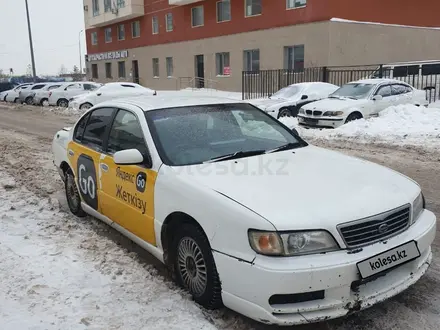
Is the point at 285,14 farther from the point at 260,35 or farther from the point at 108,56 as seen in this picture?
the point at 108,56

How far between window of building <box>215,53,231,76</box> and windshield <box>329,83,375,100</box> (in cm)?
1562

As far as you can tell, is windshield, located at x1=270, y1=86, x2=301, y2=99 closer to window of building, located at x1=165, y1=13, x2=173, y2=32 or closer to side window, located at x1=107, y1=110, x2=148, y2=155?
side window, located at x1=107, y1=110, x2=148, y2=155

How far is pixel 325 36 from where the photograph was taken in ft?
73.8

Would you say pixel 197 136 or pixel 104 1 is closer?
pixel 197 136

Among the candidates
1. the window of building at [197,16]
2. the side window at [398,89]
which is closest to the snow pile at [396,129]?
the side window at [398,89]

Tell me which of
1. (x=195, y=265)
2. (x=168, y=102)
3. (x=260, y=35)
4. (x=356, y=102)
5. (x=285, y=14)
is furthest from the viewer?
(x=260, y=35)

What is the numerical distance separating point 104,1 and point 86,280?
136ft

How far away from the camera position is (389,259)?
2.97 meters

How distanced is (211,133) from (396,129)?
844 centimetres

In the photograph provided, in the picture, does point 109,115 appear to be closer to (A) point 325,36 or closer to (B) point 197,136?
(B) point 197,136

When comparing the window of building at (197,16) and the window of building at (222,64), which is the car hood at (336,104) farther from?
the window of building at (197,16)

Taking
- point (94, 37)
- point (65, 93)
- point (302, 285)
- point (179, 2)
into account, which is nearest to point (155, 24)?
point (179, 2)

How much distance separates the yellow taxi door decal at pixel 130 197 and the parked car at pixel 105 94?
17796 mm

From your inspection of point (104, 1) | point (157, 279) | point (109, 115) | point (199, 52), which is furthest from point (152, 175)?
point (104, 1)
